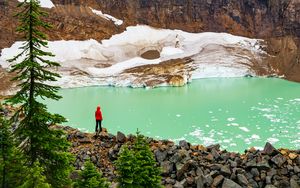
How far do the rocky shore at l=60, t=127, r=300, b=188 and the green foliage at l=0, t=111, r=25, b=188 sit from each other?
4.83m

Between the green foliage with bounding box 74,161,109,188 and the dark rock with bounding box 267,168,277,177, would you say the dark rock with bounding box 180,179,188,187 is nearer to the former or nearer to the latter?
the dark rock with bounding box 267,168,277,177

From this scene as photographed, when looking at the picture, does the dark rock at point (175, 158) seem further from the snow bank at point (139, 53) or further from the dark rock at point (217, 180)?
the snow bank at point (139, 53)

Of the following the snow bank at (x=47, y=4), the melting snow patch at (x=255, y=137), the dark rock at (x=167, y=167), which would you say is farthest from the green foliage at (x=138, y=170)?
the snow bank at (x=47, y=4)

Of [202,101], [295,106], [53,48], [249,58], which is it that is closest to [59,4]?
[53,48]

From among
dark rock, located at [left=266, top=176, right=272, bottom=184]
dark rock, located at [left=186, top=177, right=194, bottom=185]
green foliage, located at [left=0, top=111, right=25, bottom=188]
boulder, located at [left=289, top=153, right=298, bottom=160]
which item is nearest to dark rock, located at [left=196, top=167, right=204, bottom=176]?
dark rock, located at [left=186, top=177, right=194, bottom=185]

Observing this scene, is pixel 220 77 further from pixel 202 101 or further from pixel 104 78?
pixel 202 101

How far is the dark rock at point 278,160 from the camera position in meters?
15.7

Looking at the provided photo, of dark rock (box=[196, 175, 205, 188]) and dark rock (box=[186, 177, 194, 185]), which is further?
dark rock (box=[186, 177, 194, 185])

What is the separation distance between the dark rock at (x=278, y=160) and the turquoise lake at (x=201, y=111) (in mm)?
9215

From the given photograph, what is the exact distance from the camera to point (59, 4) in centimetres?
8212

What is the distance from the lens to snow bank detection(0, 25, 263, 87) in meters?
67.2

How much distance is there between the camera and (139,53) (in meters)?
77.4

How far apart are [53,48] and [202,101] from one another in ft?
122

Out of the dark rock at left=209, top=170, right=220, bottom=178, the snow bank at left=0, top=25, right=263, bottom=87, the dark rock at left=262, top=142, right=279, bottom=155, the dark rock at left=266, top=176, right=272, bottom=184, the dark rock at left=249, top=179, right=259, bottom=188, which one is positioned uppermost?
the snow bank at left=0, top=25, right=263, bottom=87
